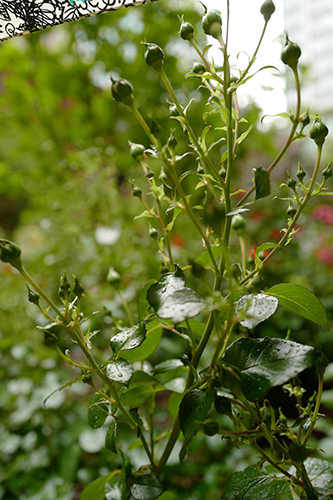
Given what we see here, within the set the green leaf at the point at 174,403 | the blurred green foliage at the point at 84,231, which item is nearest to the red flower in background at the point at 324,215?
the blurred green foliage at the point at 84,231

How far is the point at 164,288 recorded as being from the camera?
0.21m

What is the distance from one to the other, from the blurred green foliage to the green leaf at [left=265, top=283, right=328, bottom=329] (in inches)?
21.1

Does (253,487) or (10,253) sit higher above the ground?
(10,253)

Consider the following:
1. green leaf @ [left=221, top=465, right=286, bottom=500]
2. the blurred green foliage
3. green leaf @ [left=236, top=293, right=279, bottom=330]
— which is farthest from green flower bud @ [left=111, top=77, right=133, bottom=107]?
the blurred green foliage

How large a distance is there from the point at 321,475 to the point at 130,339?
164mm

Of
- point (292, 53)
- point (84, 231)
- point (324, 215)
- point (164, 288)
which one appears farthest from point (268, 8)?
point (324, 215)

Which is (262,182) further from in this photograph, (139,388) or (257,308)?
(139,388)

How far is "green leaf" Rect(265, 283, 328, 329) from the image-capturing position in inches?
8.9

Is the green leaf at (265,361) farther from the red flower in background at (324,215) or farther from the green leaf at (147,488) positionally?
the red flower in background at (324,215)

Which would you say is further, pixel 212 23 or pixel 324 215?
pixel 324 215

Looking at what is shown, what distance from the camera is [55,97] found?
6.08ft

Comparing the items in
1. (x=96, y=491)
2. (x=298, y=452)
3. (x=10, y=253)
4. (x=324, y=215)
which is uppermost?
(x=10, y=253)

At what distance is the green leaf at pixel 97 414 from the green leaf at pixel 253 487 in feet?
0.31

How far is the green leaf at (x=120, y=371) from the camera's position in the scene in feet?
0.70
